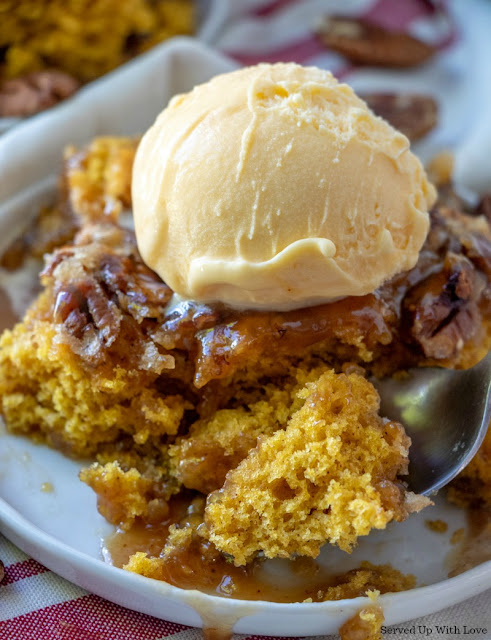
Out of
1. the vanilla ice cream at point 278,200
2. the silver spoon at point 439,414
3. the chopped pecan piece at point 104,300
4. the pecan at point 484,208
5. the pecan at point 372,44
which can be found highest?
the vanilla ice cream at point 278,200

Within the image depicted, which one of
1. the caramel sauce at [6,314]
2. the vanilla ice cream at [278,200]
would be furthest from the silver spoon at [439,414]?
the caramel sauce at [6,314]

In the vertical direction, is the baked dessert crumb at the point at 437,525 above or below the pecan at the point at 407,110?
below

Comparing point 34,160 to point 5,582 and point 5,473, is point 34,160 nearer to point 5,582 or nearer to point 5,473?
point 5,473

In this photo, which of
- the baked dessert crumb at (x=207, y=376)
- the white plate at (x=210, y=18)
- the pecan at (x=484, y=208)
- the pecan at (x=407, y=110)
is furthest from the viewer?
the white plate at (x=210, y=18)

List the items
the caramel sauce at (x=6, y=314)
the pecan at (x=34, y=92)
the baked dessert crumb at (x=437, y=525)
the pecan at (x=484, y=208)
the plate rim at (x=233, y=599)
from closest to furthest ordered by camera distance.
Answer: the plate rim at (x=233, y=599) < the baked dessert crumb at (x=437, y=525) < the caramel sauce at (x=6, y=314) < the pecan at (x=484, y=208) < the pecan at (x=34, y=92)

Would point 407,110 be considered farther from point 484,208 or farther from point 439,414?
point 439,414

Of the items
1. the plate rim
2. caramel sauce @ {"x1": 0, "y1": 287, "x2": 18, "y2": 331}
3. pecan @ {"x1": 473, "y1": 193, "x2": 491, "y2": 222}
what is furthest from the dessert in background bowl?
the plate rim

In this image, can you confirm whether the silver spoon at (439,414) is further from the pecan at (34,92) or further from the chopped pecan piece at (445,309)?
the pecan at (34,92)
